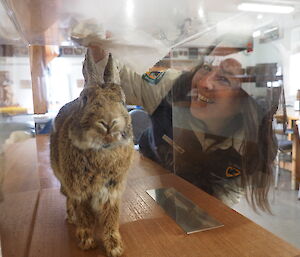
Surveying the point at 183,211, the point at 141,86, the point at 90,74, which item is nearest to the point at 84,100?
the point at 90,74

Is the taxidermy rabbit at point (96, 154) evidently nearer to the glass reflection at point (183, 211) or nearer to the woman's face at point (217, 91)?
the glass reflection at point (183, 211)

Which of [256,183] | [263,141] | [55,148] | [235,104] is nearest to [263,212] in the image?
[256,183]

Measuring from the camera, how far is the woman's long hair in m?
0.67

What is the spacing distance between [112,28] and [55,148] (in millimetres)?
285

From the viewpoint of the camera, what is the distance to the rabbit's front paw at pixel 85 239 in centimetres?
44

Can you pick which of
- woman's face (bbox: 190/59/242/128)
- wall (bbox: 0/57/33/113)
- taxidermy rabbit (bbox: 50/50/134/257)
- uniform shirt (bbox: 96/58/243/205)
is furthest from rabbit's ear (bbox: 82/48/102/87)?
woman's face (bbox: 190/59/242/128)

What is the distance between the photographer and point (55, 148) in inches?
19.0

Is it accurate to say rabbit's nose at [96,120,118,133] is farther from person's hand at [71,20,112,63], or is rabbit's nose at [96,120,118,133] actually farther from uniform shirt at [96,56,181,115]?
person's hand at [71,20,112,63]

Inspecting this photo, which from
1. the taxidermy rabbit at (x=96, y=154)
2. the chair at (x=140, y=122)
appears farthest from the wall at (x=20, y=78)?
the chair at (x=140, y=122)

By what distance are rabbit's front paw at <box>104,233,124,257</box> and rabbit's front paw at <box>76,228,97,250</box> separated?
0.09 feet

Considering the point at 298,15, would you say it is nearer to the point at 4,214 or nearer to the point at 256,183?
the point at 256,183

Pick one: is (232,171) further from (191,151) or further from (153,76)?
(153,76)

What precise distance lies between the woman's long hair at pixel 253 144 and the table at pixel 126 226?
0.43 ft

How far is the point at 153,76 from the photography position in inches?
22.4
